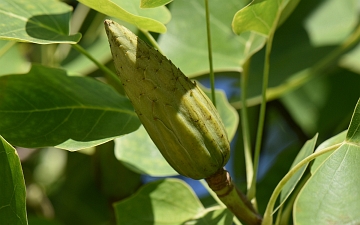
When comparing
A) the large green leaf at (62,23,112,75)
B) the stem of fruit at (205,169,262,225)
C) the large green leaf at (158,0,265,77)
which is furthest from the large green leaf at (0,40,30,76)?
the stem of fruit at (205,169,262,225)

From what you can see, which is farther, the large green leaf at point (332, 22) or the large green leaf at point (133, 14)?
the large green leaf at point (332, 22)

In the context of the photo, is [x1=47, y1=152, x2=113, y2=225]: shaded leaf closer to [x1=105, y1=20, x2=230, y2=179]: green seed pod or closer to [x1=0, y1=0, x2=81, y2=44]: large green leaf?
[x1=0, y1=0, x2=81, y2=44]: large green leaf

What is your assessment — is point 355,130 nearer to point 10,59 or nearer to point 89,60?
point 89,60

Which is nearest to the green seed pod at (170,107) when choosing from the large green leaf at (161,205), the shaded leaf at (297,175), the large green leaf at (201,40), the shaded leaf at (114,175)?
the shaded leaf at (297,175)

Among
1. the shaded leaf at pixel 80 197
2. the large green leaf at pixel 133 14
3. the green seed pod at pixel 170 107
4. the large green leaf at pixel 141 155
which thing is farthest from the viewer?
the shaded leaf at pixel 80 197

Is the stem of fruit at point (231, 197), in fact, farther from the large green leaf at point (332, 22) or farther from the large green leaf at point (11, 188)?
the large green leaf at point (332, 22)

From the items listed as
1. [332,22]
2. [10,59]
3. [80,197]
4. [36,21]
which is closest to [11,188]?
[36,21]

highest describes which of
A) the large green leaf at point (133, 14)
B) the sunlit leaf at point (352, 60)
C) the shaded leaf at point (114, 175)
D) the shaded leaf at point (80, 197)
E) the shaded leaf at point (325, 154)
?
the large green leaf at point (133, 14)
